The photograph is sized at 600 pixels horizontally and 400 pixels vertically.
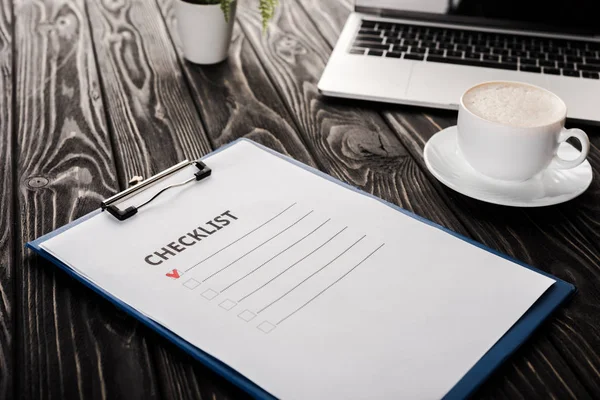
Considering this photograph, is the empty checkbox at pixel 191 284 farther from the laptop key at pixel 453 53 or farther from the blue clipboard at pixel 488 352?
the laptop key at pixel 453 53

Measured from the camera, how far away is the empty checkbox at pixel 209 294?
61 centimetres

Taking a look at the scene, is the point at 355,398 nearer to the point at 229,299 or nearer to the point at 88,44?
the point at 229,299

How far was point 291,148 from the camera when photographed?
890 mm

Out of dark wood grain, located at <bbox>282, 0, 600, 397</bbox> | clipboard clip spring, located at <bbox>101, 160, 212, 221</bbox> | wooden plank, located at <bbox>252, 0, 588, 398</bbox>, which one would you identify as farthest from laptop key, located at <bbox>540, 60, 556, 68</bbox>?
clipboard clip spring, located at <bbox>101, 160, 212, 221</bbox>

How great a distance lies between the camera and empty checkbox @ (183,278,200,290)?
2.03 ft

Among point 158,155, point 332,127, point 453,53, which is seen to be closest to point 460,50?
point 453,53

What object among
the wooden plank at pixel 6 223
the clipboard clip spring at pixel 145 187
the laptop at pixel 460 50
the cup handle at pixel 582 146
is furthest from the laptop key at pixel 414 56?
the wooden plank at pixel 6 223

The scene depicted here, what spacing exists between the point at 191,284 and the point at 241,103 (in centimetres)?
44

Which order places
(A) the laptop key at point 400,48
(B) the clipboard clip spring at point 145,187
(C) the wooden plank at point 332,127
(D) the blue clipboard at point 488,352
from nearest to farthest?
(D) the blue clipboard at point 488,352, (B) the clipboard clip spring at point 145,187, (C) the wooden plank at point 332,127, (A) the laptop key at point 400,48

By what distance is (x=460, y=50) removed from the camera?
112 cm

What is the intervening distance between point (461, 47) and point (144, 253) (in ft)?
2.29

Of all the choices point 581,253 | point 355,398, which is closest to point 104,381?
point 355,398

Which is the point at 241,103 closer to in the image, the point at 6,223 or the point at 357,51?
the point at 357,51

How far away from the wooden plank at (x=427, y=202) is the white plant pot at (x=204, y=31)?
0.09m
